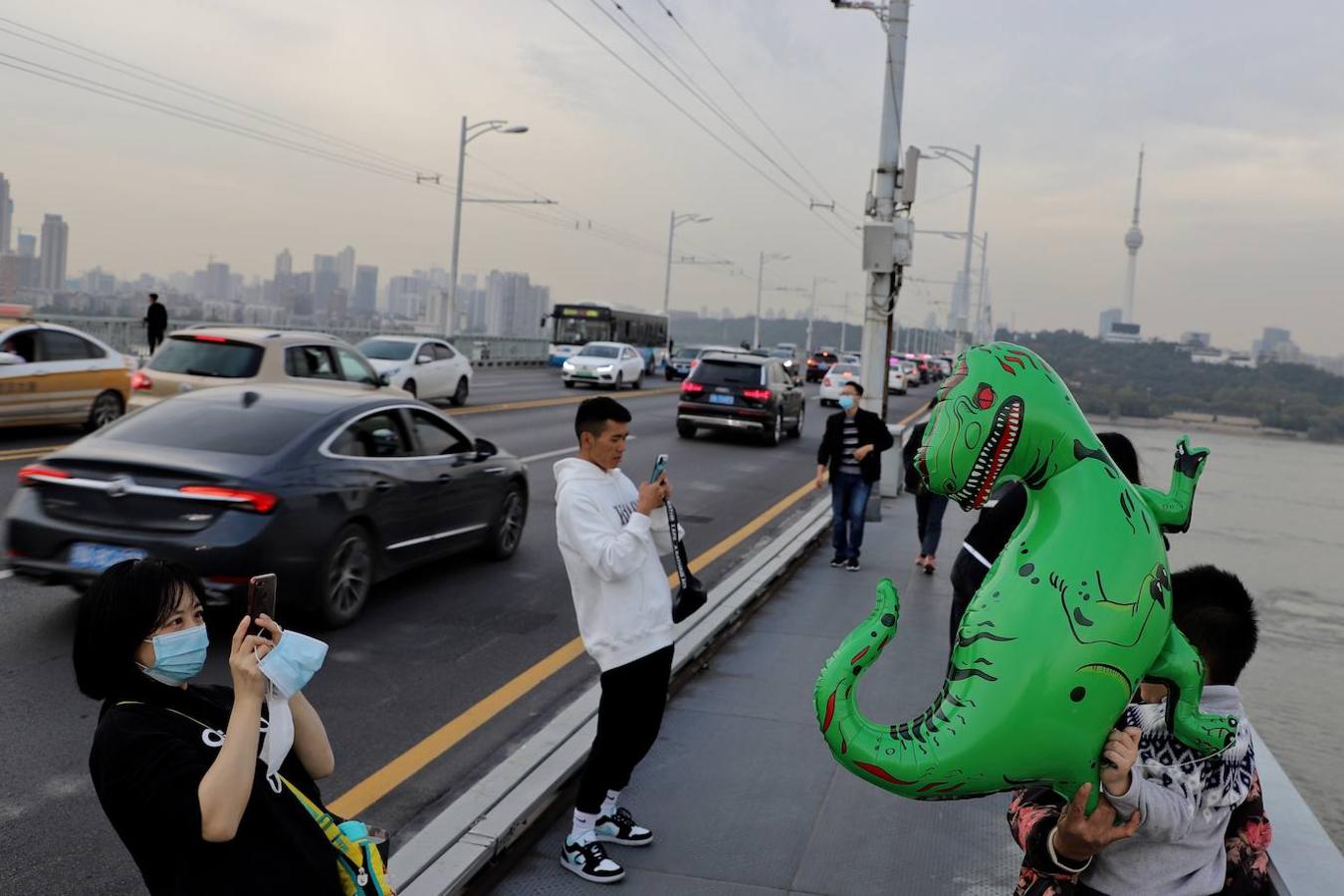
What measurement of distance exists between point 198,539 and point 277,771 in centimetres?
480

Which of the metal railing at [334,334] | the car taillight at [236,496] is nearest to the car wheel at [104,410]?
the metal railing at [334,334]

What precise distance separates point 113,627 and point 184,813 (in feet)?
1.31

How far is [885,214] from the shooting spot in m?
14.9

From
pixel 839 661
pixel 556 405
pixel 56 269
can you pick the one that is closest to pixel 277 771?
pixel 839 661

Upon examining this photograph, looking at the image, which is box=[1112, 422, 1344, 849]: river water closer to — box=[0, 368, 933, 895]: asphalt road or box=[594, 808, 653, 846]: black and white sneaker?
box=[594, 808, 653, 846]: black and white sneaker

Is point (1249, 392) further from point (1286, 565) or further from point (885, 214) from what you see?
point (885, 214)

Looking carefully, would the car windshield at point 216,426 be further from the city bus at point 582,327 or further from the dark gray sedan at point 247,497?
the city bus at point 582,327

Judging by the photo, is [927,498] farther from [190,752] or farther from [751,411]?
[751,411]

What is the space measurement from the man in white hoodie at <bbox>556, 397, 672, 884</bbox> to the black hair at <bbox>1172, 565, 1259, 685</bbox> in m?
2.10

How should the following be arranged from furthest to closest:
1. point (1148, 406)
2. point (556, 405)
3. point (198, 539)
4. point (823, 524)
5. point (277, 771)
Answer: point (556, 405)
point (823, 524)
point (1148, 406)
point (198, 539)
point (277, 771)

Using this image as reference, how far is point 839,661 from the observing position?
2.40 metres

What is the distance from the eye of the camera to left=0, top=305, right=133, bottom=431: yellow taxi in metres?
14.6

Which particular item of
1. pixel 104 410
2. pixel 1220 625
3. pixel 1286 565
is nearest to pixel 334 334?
pixel 104 410

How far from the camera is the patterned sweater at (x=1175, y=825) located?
245cm
